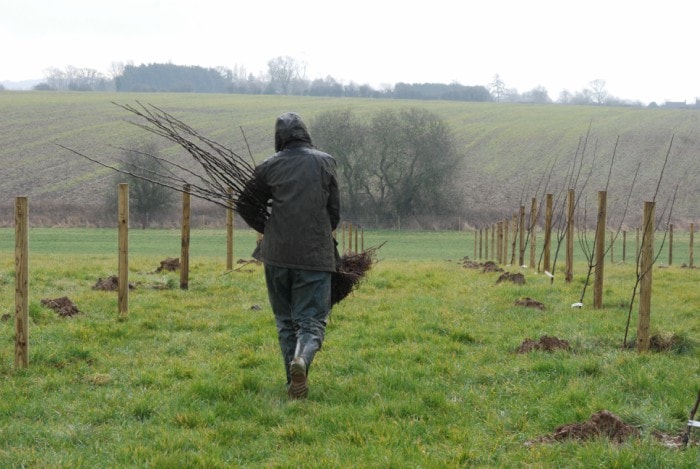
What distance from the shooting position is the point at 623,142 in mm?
69938

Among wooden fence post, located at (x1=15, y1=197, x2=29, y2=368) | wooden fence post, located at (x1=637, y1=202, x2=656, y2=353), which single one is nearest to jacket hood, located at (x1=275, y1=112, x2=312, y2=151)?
wooden fence post, located at (x1=15, y1=197, x2=29, y2=368)

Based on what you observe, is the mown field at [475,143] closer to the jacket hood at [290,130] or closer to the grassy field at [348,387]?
the grassy field at [348,387]

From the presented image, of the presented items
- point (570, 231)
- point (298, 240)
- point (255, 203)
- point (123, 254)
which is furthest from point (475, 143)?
point (298, 240)

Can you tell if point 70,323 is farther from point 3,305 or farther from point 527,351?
point 527,351

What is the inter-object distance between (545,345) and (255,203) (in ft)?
11.0

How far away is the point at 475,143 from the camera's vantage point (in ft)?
238

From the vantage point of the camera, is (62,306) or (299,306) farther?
(62,306)

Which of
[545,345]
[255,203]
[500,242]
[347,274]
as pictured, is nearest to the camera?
[255,203]

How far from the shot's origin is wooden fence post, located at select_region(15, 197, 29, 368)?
22.6 feet

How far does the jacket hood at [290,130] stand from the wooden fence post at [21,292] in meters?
2.47

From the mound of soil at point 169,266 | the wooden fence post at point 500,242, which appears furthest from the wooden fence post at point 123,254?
the wooden fence post at point 500,242

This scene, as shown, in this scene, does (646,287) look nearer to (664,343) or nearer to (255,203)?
(664,343)

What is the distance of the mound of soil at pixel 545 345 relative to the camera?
25.5ft

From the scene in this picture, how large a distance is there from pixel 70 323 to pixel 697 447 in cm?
706
